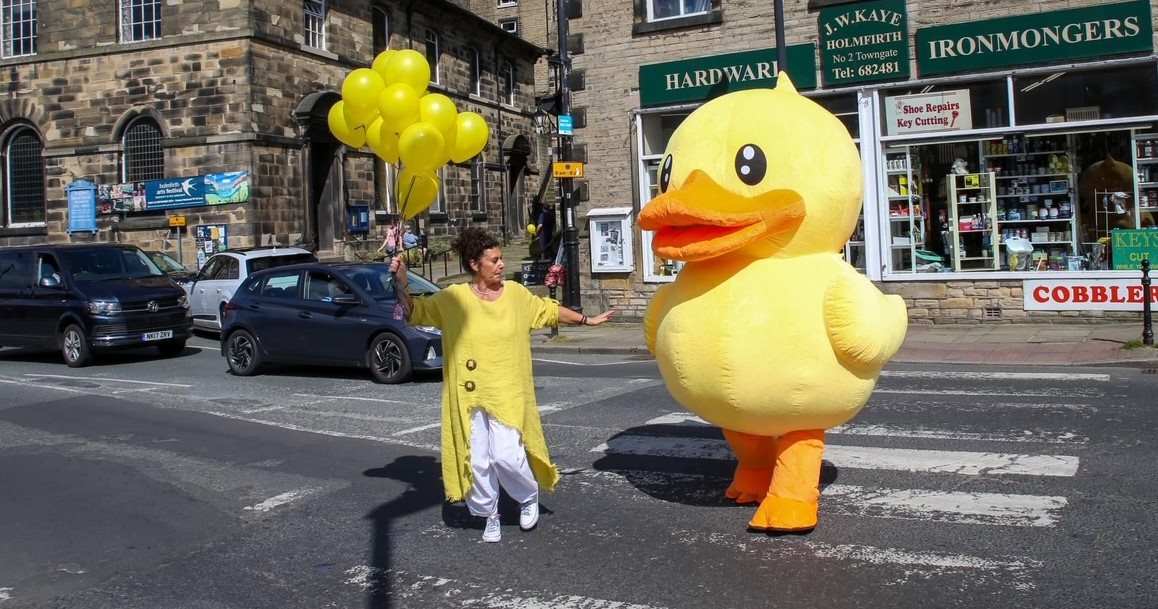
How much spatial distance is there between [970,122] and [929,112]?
0.66 m

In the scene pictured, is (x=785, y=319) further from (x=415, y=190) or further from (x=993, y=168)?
(x=993, y=168)

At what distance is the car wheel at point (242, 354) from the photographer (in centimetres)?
1395

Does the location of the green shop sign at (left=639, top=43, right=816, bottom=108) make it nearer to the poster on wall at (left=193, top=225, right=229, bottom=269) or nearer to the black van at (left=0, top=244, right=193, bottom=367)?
the black van at (left=0, top=244, right=193, bottom=367)

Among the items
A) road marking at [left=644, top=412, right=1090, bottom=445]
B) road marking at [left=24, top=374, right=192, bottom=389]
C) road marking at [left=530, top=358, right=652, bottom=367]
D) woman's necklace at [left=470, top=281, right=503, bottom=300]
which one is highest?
woman's necklace at [left=470, top=281, right=503, bottom=300]

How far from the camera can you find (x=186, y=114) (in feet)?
88.5

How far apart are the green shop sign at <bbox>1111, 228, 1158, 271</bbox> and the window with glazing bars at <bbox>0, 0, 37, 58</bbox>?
27.3 meters

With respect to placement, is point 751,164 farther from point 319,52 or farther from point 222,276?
point 319,52

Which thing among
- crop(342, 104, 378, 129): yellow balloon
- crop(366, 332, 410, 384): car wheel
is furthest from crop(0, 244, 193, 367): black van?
crop(342, 104, 378, 129): yellow balloon

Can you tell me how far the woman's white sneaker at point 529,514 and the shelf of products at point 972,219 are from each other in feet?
40.9

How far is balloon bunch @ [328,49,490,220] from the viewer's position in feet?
20.6

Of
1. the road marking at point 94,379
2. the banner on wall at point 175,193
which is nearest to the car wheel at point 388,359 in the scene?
the road marking at point 94,379

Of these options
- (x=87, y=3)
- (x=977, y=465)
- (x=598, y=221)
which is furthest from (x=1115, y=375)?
(x=87, y=3)

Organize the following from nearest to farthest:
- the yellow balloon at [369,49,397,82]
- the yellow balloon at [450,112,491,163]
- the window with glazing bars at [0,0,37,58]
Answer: the yellow balloon at [369,49,397,82] → the yellow balloon at [450,112,491,163] → the window with glazing bars at [0,0,37,58]

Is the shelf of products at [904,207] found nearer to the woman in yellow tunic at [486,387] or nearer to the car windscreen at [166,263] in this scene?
the woman in yellow tunic at [486,387]
